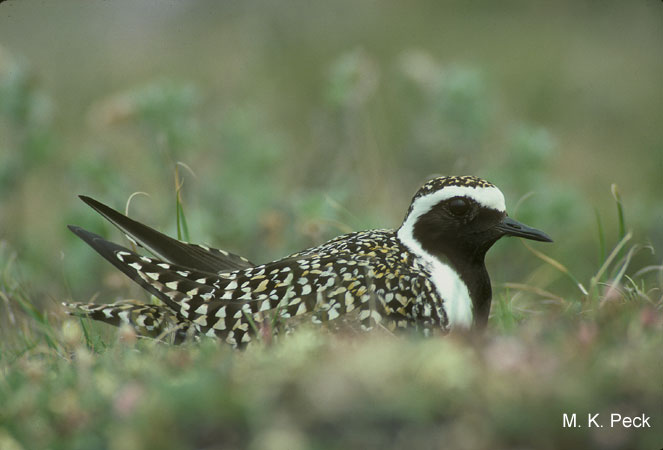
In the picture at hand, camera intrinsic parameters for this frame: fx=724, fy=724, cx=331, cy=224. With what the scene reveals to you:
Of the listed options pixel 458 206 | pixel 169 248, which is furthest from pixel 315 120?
pixel 458 206

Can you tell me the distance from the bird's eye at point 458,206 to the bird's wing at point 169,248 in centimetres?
132

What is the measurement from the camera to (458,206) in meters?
3.98

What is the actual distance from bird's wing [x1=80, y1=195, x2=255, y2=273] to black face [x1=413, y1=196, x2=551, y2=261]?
3.90ft

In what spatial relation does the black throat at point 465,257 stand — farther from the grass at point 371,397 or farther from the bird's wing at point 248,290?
the grass at point 371,397

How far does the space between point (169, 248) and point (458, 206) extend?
1675mm

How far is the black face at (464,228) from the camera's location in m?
3.95

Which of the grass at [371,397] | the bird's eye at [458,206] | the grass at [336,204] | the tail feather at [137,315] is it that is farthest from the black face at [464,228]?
the tail feather at [137,315]

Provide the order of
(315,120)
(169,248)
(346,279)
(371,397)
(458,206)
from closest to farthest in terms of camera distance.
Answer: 1. (371,397)
2. (346,279)
3. (458,206)
4. (169,248)
5. (315,120)

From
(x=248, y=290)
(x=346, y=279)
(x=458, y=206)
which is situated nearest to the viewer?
(x=346, y=279)

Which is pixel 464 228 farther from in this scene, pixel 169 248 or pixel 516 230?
pixel 169 248

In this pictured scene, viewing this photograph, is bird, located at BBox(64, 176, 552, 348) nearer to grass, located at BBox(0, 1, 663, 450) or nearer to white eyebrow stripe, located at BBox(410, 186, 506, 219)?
white eyebrow stripe, located at BBox(410, 186, 506, 219)

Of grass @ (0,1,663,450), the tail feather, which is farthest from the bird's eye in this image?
the tail feather

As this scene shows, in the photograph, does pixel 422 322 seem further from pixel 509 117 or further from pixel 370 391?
pixel 509 117

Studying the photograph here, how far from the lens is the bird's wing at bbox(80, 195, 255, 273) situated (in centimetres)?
402
